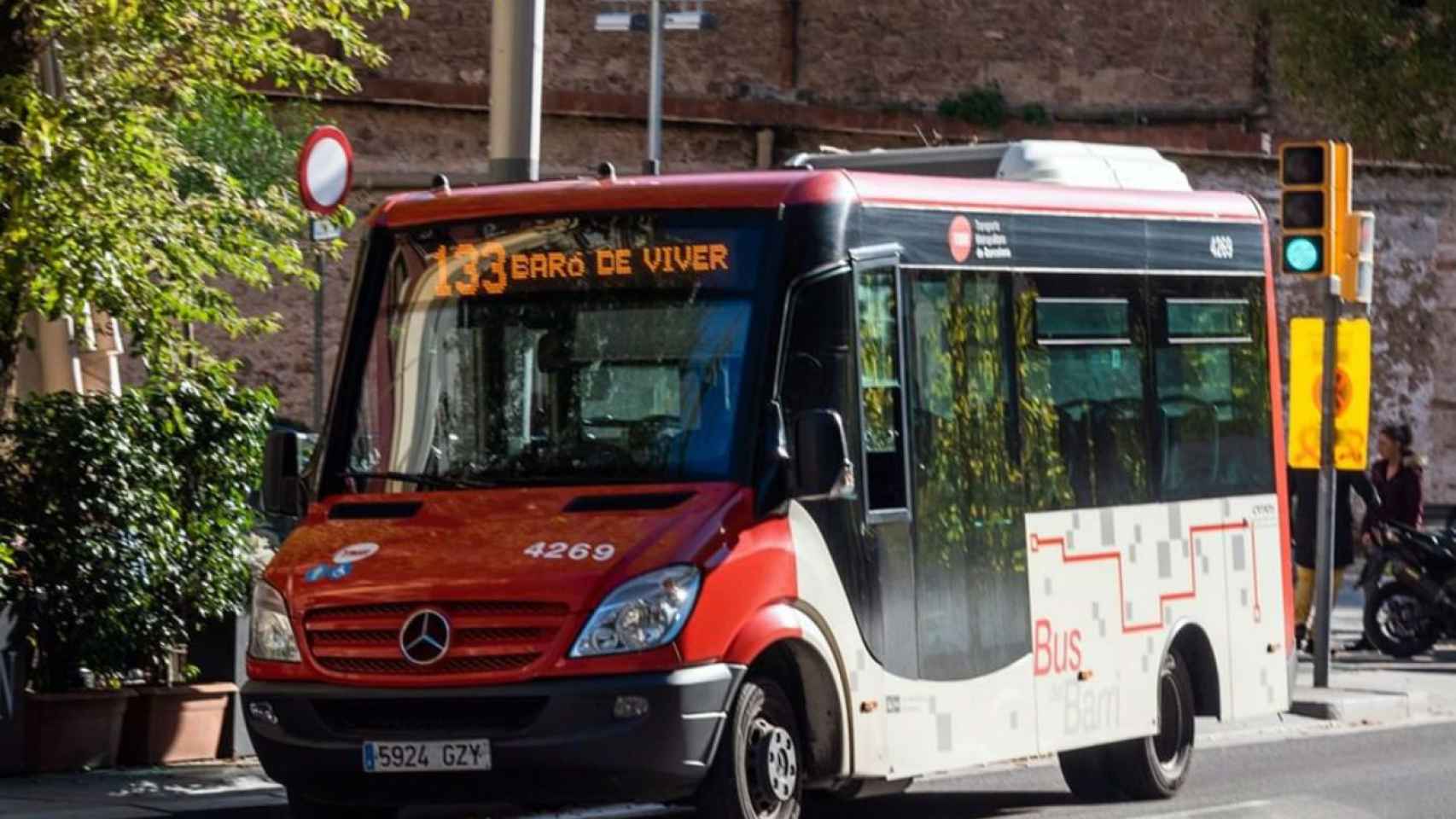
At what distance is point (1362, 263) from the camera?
18.8 metres

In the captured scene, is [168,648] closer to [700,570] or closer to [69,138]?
[69,138]

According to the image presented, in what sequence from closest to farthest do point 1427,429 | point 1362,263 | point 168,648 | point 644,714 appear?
point 644,714 → point 168,648 → point 1362,263 → point 1427,429

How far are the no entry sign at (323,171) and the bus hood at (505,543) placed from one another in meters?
4.14

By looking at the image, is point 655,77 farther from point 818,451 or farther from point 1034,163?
point 818,451

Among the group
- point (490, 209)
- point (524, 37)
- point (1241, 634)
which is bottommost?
point (1241, 634)

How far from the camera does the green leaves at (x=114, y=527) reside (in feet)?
41.5

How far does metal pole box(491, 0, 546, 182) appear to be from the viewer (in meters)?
13.8

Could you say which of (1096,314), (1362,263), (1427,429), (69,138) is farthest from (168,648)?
(1427,429)

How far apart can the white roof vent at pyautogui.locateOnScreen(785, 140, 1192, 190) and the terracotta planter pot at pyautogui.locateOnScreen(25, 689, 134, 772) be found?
387 centimetres

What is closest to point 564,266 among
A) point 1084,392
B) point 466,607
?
point 466,607

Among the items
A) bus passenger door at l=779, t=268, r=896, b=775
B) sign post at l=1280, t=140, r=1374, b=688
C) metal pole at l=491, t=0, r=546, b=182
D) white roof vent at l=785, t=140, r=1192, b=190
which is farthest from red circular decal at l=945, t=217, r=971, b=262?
sign post at l=1280, t=140, r=1374, b=688

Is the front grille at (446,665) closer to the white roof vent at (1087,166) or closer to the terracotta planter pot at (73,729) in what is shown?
the terracotta planter pot at (73,729)

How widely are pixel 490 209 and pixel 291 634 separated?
6.20ft

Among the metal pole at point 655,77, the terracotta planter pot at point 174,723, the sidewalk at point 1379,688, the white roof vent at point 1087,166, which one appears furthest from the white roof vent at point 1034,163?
the metal pole at point 655,77
